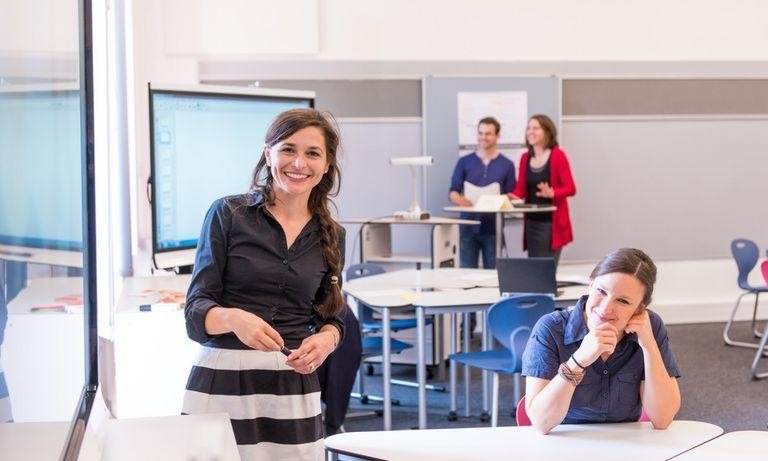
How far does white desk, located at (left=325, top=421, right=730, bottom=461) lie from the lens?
2.13m

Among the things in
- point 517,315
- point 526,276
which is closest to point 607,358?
point 517,315

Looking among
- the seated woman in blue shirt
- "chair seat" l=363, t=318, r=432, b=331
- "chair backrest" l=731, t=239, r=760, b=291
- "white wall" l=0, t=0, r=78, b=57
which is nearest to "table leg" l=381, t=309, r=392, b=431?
"chair seat" l=363, t=318, r=432, b=331

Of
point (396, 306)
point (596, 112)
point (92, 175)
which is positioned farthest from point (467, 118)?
point (92, 175)

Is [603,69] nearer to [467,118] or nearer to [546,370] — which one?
[467,118]

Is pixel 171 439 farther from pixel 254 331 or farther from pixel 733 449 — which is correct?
pixel 733 449

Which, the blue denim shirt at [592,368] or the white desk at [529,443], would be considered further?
the blue denim shirt at [592,368]

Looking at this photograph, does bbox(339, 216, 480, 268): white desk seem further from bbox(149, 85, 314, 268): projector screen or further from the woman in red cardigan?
bbox(149, 85, 314, 268): projector screen

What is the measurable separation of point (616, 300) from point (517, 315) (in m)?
→ 1.62

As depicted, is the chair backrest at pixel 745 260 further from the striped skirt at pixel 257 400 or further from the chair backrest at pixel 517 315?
the striped skirt at pixel 257 400

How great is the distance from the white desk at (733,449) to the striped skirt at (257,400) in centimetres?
84

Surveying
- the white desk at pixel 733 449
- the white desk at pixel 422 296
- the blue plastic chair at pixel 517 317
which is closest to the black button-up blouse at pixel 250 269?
the white desk at pixel 733 449

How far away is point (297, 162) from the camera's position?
2.19m

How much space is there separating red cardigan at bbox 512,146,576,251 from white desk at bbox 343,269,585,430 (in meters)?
1.97

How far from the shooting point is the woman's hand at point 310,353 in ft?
6.95
